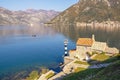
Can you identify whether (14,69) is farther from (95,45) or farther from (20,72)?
(95,45)

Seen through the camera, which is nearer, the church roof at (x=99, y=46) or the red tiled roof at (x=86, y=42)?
the church roof at (x=99, y=46)

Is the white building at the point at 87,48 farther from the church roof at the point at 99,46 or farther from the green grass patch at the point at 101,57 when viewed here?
the green grass patch at the point at 101,57

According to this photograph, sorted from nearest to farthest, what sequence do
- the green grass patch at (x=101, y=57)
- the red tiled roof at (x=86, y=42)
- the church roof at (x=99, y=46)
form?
the green grass patch at (x=101, y=57), the church roof at (x=99, y=46), the red tiled roof at (x=86, y=42)

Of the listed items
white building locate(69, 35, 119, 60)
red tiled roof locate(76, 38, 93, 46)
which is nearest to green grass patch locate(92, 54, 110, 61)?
white building locate(69, 35, 119, 60)

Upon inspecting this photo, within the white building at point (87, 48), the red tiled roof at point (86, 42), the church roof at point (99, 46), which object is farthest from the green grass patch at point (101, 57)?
the red tiled roof at point (86, 42)

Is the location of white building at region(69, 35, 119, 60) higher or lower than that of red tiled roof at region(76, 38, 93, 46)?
lower

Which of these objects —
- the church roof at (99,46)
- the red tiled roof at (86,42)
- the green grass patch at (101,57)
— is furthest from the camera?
the red tiled roof at (86,42)

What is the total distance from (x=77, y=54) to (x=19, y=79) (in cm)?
2598

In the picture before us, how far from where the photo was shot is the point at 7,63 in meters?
99.7

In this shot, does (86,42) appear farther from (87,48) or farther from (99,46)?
(99,46)

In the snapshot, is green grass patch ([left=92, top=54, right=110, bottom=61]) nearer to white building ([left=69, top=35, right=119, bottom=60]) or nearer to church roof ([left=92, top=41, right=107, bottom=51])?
white building ([left=69, top=35, right=119, bottom=60])

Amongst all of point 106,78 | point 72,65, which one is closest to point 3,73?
point 72,65

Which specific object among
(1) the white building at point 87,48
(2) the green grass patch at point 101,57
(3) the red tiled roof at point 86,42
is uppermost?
(3) the red tiled roof at point 86,42

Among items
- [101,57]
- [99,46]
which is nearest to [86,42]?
[99,46]
